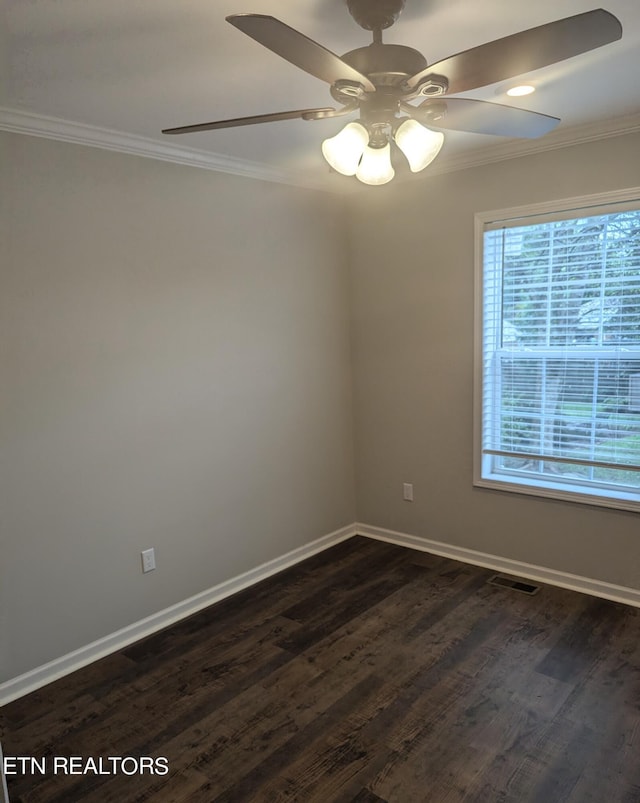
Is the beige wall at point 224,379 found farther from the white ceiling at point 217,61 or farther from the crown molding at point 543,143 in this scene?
the white ceiling at point 217,61

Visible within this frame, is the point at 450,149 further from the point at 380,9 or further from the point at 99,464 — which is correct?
the point at 99,464

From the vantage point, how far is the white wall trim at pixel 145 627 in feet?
8.17

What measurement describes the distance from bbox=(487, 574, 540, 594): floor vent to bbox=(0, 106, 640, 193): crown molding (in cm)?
241

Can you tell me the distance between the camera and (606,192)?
113 inches

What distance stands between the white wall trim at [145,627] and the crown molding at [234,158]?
232 centimetres

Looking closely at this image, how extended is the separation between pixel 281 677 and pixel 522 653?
112 centimetres

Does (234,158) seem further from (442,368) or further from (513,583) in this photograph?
(513,583)

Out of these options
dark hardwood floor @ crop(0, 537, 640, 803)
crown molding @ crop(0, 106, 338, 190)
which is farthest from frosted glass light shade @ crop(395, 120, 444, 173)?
dark hardwood floor @ crop(0, 537, 640, 803)

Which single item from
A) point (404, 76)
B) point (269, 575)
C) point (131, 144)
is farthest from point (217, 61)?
point (269, 575)

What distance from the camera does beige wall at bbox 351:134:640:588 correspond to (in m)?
3.04

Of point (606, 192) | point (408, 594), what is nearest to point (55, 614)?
point (408, 594)

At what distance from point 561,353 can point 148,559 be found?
2.49 meters

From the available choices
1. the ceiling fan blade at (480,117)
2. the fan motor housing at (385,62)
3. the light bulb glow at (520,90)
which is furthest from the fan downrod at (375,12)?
the light bulb glow at (520,90)

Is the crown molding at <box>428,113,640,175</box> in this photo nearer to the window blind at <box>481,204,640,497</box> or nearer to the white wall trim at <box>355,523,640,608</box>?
the window blind at <box>481,204,640,497</box>
